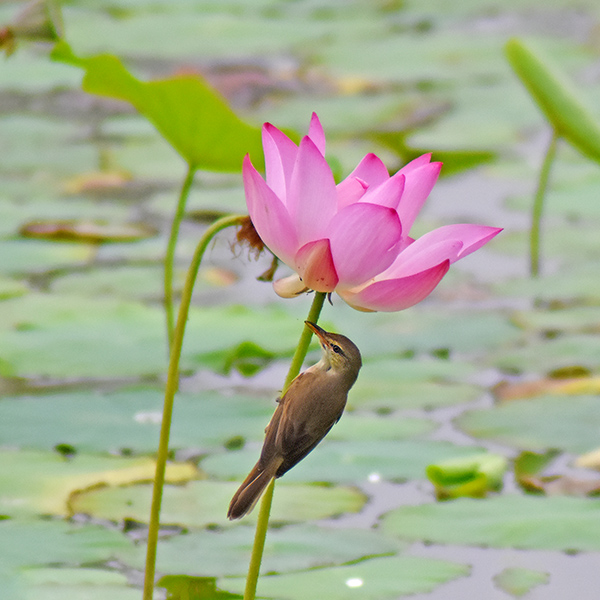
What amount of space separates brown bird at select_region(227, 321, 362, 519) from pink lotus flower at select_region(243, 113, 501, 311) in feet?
0.15

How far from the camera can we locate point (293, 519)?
1.19 meters

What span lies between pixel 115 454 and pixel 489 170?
1.68 m

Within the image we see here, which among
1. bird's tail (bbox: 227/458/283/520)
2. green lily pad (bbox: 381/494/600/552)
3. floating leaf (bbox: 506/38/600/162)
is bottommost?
bird's tail (bbox: 227/458/283/520)

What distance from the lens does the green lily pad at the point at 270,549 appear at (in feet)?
3.53

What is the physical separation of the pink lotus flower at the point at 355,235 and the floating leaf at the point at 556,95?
47.4 inches

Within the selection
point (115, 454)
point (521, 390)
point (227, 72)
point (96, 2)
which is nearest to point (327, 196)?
point (115, 454)

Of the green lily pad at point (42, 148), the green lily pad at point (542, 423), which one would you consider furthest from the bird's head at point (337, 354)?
the green lily pad at point (42, 148)

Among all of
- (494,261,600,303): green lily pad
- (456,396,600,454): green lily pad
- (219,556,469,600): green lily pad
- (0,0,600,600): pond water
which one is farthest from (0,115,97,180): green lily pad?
(219,556,469,600): green lily pad

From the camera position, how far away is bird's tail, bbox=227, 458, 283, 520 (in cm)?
69

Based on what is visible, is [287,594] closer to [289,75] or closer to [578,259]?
[578,259]

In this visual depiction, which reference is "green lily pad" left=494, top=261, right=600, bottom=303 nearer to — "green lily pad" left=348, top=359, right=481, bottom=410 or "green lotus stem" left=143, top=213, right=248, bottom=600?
"green lily pad" left=348, top=359, right=481, bottom=410

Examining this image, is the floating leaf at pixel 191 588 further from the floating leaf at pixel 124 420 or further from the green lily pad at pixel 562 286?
the green lily pad at pixel 562 286

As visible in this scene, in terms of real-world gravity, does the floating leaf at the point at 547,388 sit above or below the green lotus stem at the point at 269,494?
above

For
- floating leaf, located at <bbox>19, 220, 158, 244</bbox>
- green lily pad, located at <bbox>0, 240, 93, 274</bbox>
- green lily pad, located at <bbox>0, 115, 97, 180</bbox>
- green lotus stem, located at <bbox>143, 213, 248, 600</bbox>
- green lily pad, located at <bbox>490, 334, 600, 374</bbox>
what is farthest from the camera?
green lily pad, located at <bbox>0, 115, 97, 180</bbox>
